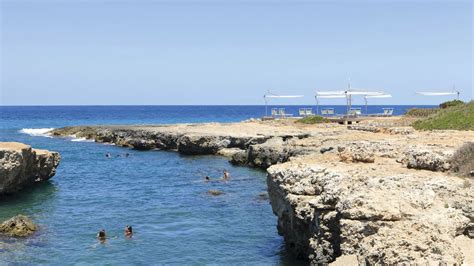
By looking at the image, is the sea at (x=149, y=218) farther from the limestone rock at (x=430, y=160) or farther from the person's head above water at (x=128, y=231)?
the limestone rock at (x=430, y=160)

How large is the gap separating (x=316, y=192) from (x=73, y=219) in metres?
16.7

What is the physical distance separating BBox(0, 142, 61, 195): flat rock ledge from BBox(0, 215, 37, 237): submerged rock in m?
7.86

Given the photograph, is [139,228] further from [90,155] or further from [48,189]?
[90,155]

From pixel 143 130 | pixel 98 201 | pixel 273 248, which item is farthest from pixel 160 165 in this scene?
pixel 273 248

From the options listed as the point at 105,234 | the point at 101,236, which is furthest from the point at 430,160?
the point at 105,234

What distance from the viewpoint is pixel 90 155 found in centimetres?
6444

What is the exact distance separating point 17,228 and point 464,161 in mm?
19480

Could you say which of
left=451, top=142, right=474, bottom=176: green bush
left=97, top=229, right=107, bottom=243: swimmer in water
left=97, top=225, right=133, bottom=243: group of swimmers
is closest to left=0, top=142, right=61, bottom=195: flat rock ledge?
left=97, top=225, right=133, bottom=243: group of swimmers

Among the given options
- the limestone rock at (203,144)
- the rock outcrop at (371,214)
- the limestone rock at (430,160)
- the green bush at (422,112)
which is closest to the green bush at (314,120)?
the green bush at (422,112)

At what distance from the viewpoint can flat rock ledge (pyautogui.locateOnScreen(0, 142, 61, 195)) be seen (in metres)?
32.2

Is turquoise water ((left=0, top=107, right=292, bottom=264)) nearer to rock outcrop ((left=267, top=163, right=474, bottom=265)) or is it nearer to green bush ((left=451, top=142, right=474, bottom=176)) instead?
rock outcrop ((left=267, top=163, right=474, bottom=265))

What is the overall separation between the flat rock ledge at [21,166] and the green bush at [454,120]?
2923cm

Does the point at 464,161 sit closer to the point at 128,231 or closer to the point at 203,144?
the point at 128,231

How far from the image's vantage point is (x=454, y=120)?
40.0 meters
